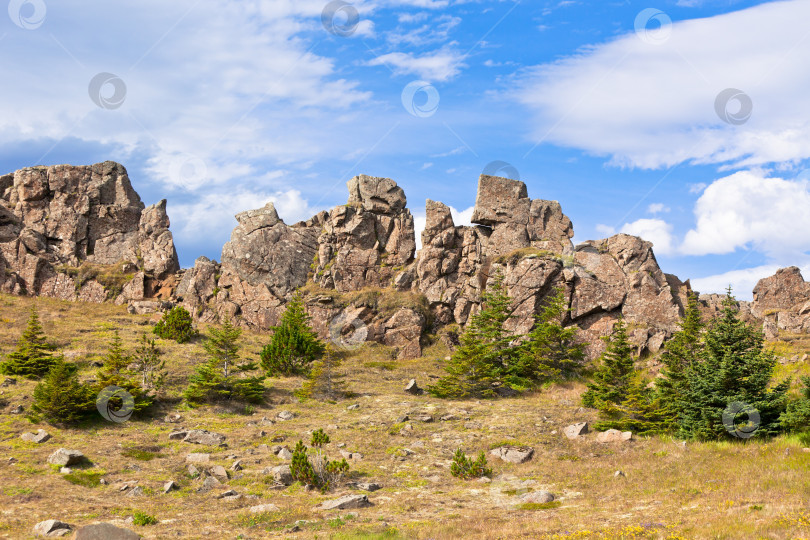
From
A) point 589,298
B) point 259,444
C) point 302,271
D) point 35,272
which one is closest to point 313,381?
point 259,444

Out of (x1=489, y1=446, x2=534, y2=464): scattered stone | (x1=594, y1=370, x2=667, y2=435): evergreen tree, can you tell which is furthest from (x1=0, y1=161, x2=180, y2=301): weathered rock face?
(x1=594, y1=370, x2=667, y2=435): evergreen tree

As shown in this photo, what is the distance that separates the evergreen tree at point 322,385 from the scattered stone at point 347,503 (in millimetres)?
22551

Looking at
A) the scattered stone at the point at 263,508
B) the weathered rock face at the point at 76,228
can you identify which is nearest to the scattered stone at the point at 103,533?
the scattered stone at the point at 263,508

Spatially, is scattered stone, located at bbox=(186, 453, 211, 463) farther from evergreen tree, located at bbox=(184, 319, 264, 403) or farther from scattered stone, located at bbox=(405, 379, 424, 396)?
scattered stone, located at bbox=(405, 379, 424, 396)

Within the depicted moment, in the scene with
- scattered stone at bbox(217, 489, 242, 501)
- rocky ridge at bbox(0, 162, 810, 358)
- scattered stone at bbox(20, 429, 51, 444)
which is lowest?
scattered stone at bbox(217, 489, 242, 501)

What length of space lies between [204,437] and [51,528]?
15454mm

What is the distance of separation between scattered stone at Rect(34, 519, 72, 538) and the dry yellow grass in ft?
2.03

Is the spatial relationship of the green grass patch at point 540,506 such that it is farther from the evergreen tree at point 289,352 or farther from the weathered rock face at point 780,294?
the weathered rock face at point 780,294

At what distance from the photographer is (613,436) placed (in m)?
34.0

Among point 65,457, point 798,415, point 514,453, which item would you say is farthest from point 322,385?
point 798,415

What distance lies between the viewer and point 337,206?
78.2 meters

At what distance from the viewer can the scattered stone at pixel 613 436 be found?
110 feet

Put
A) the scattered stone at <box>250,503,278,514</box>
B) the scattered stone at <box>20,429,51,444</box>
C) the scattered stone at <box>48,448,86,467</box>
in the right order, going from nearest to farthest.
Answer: the scattered stone at <box>250,503,278,514</box>
the scattered stone at <box>48,448,86,467</box>
the scattered stone at <box>20,429,51,444</box>

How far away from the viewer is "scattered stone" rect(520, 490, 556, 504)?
79.5 feet
